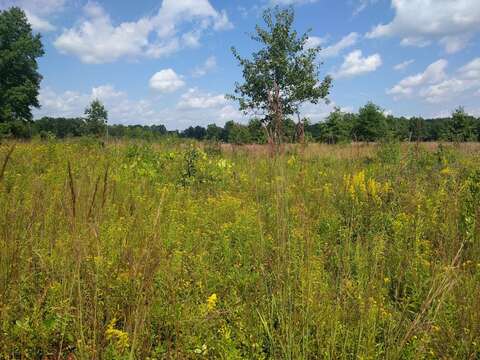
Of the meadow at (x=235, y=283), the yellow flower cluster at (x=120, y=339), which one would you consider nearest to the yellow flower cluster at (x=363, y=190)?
the meadow at (x=235, y=283)

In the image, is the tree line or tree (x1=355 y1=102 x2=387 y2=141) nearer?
the tree line

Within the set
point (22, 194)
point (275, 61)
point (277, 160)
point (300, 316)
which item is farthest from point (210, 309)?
point (275, 61)

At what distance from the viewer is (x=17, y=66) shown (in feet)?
109

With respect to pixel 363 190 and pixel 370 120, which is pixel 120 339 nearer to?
pixel 363 190

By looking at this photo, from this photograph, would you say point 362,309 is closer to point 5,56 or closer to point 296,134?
point 296,134

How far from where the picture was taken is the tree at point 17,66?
32344mm

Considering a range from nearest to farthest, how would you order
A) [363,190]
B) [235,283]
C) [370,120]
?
[235,283], [363,190], [370,120]

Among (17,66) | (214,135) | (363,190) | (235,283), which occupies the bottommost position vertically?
(235,283)

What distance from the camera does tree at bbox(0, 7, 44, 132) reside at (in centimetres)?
3234

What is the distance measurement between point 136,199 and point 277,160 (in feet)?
8.57

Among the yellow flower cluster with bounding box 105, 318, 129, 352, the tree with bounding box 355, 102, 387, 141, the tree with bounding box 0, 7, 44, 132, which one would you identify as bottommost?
the yellow flower cluster with bounding box 105, 318, 129, 352

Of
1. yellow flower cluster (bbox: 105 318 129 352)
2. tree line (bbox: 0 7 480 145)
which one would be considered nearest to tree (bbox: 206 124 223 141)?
tree line (bbox: 0 7 480 145)

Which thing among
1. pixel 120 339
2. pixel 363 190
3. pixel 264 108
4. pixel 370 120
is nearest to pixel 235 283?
pixel 120 339

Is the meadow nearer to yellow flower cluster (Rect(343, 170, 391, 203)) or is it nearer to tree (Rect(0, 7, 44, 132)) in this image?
yellow flower cluster (Rect(343, 170, 391, 203))
